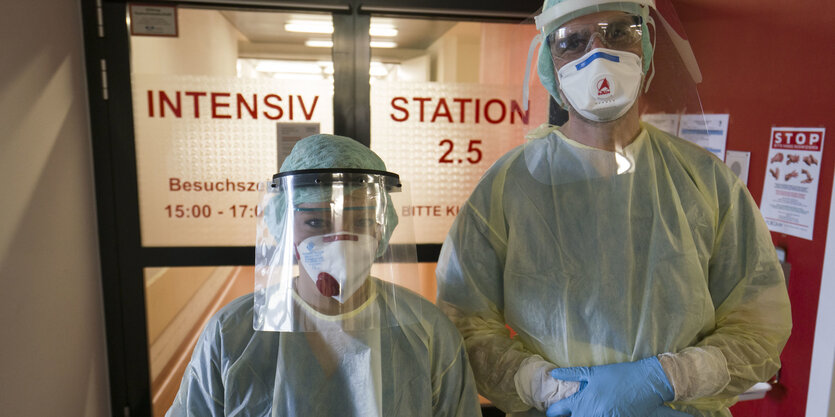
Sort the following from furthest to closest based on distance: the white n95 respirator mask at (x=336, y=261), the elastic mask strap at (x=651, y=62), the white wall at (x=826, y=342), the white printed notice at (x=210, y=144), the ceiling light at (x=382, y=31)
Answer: the ceiling light at (x=382, y=31) < the white printed notice at (x=210, y=144) < the white wall at (x=826, y=342) < the elastic mask strap at (x=651, y=62) < the white n95 respirator mask at (x=336, y=261)

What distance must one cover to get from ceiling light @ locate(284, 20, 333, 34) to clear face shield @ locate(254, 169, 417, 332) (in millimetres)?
1400

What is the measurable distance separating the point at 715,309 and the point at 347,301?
0.80 meters

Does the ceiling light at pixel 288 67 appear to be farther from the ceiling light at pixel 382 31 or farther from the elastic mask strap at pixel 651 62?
the elastic mask strap at pixel 651 62

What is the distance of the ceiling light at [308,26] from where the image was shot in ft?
7.27

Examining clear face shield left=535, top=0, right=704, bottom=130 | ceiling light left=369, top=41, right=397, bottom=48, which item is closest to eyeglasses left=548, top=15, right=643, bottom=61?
clear face shield left=535, top=0, right=704, bottom=130

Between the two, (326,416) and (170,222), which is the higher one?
(170,222)

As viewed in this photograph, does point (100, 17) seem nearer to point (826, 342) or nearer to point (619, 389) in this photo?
point (619, 389)

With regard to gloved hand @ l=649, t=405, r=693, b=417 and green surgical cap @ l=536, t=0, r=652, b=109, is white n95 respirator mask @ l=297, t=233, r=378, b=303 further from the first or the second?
gloved hand @ l=649, t=405, r=693, b=417

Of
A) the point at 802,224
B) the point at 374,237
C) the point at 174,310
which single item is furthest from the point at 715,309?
the point at 174,310

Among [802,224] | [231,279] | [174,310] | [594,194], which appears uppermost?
[594,194]

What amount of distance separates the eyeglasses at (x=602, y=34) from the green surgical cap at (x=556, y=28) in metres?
0.01

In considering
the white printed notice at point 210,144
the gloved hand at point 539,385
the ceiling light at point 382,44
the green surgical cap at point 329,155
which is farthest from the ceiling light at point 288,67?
the gloved hand at point 539,385

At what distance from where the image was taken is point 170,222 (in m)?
2.23

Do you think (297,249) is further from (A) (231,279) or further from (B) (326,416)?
(A) (231,279)
